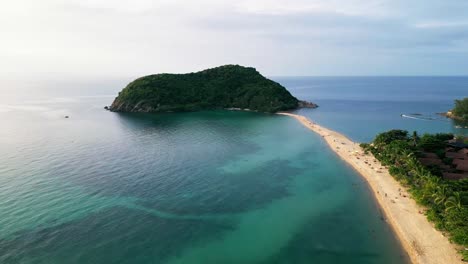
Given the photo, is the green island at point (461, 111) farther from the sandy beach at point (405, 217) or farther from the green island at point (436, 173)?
the sandy beach at point (405, 217)

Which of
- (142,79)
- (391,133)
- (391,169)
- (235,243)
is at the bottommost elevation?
(235,243)

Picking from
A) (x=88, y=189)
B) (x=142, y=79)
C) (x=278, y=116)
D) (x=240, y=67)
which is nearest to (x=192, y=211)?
(x=88, y=189)

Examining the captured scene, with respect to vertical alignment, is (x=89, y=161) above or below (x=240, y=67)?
below

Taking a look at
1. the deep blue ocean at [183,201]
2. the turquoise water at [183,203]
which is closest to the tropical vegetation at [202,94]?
the deep blue ocean at [183,201]

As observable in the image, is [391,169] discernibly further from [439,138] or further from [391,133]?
[439,138]

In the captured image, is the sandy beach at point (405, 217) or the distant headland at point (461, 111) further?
the distant headland at point (461, 111)

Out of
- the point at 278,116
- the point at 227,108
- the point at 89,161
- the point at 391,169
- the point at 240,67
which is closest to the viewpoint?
the point at 391,169

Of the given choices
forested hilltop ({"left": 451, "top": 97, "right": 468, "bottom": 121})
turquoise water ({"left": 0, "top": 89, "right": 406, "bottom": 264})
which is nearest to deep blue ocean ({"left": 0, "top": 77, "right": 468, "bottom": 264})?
turquoise water ({"left": 0, "top": 89, "right": 406, "bottom": 264})
